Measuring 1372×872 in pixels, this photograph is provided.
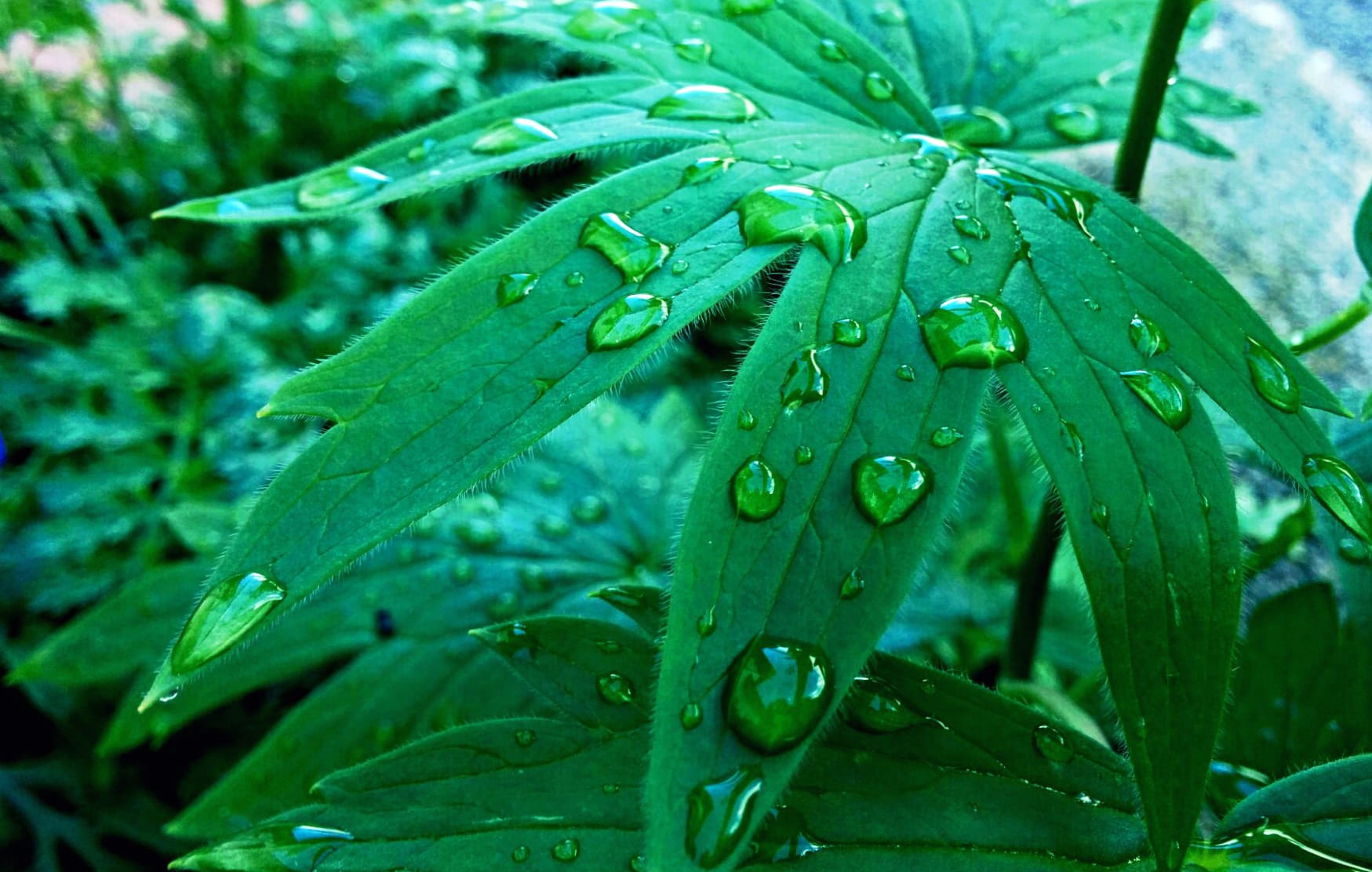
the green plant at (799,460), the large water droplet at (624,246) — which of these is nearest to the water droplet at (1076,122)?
the green plant at (799,460)

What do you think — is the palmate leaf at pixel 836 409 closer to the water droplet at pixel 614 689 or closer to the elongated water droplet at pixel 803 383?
the elongated water droplet at pixel 803 383

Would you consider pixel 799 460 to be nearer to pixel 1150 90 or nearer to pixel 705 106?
pixel 705 106

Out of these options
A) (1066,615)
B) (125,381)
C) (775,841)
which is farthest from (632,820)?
(125,381)

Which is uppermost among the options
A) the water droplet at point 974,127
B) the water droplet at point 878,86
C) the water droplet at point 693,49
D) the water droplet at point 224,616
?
the water droplet at point 693,49

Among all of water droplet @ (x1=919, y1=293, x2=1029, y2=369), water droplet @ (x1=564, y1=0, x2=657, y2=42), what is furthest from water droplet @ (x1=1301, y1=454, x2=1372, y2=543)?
water droplet @ (x1=564, y1=0, x2=657, y2=42)

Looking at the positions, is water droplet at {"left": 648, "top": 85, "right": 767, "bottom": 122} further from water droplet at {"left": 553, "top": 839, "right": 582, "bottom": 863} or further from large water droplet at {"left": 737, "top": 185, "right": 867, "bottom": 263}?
water droplet at {"left": 553, "top": 839, "right": 582, "bottom": 863}

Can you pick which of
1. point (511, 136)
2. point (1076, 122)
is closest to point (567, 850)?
point (511, 136)
